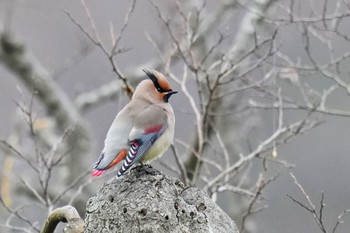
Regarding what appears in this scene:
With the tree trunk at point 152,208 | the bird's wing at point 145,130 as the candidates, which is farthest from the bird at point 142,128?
the tree trunk at point 152,208

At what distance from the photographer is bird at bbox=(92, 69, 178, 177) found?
507cm

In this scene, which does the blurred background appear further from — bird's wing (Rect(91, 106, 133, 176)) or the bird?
bird's wing (Rect(91, 106, 133, 176))

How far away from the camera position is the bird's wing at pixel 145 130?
17.0 feet

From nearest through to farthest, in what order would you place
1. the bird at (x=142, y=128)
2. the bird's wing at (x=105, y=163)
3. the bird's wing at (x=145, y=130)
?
the bird's wing at (x=105, y=163), the bird at (x=142, y=128), the bird's wing at (x=145, y=130)

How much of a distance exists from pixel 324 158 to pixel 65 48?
417 centimetres

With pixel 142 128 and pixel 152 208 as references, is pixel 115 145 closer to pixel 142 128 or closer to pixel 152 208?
pixel 142 128

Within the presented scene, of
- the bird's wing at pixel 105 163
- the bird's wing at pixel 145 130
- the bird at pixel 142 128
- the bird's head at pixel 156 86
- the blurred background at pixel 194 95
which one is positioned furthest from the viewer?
the blurred background at pixel 194 95

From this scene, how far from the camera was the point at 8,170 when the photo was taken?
335 inches

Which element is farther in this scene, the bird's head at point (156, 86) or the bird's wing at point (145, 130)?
the bird's head at point (156, 86)

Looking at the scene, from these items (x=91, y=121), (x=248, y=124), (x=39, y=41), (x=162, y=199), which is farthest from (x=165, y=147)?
(x=39, y=41)

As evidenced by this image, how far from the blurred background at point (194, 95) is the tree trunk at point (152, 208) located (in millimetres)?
3286

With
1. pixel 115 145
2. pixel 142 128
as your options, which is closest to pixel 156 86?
pixel 142 128

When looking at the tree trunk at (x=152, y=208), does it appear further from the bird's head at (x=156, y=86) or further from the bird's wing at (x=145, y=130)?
the bird's head at (x=156, y=86)

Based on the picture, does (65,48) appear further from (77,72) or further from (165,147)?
(165,147)
